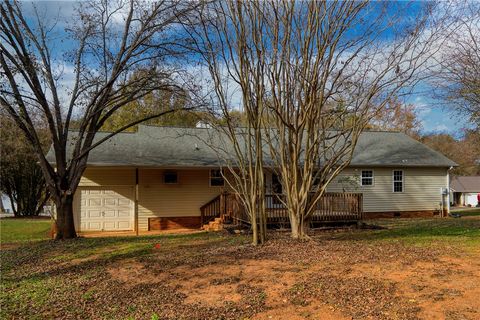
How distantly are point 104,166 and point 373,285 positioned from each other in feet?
41.8

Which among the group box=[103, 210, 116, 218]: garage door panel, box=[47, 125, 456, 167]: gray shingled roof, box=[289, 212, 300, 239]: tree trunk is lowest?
box=[103, 210, 116, 218]: garage door panel

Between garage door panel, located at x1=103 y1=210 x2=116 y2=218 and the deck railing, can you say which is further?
garage door panel, located at x1=103 y1=210 x2=116 y2=218

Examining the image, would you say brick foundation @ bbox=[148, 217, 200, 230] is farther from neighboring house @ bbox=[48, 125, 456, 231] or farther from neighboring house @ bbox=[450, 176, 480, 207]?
neighboring house @ bbox=[450, 176, 480, 207]

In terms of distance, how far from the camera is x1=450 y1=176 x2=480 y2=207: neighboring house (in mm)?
55594

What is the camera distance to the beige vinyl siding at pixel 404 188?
66.9 ft

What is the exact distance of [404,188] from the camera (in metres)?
21.1

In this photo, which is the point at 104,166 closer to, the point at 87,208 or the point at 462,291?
the point at 87,208

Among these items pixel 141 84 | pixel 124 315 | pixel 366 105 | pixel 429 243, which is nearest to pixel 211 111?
pixel 141 84

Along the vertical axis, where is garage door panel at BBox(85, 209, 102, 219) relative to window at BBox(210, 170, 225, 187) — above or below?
below

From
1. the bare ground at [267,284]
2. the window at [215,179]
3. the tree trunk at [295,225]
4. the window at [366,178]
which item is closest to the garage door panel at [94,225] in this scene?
the window at [215,179]

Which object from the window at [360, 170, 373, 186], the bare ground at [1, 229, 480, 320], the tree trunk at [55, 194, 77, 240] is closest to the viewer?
the bare ground at [1, 229, 480, 320]

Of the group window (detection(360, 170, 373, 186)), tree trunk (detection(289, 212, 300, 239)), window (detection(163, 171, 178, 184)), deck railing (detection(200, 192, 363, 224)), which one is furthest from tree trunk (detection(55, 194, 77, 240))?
A: window (detection(360, 170, 373, 186))

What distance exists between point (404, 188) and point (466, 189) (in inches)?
1620

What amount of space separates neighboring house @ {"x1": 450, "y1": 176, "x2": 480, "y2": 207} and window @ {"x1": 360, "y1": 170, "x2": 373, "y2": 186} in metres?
40.6
